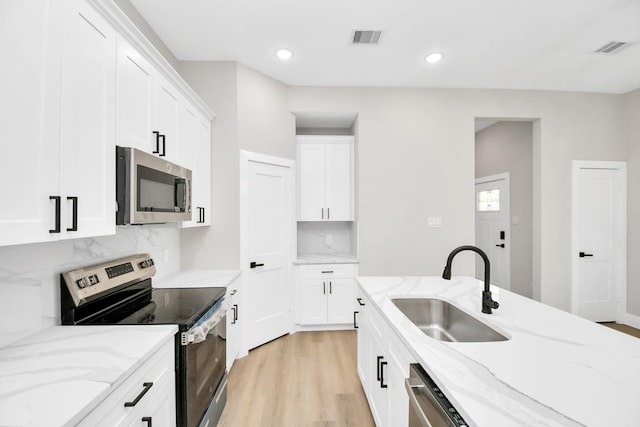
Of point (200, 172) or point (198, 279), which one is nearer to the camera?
point (198, 279)

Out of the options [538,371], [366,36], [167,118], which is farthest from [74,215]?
[366,36]

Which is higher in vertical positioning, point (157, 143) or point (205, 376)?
point (157, 143)

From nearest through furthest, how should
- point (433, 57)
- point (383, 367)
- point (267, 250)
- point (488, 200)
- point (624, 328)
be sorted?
point (383, 367), point (433, 57), point (267, 250), point (624, 328), point (488, 200)

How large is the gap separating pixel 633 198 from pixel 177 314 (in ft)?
17.4

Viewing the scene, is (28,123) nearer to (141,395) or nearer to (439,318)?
(141,395)

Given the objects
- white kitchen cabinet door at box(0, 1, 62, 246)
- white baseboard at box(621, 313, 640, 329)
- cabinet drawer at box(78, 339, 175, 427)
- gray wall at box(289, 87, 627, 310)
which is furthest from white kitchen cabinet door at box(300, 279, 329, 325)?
white baseboard at box(621, 313, 640, 329)

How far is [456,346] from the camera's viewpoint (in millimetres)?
1055

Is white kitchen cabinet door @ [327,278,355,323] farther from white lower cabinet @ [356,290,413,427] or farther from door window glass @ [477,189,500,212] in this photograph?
A: door window glass @ [477,189,500,212]

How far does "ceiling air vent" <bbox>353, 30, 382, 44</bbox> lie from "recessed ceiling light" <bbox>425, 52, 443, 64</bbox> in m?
0.63

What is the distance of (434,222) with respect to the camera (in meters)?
3.55

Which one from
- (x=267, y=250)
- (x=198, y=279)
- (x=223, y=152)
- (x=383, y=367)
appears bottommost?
(x=383, y=367)

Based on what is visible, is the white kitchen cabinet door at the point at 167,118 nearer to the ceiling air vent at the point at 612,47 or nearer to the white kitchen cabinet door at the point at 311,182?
the white kitchen cabinet door at the point at 311,182

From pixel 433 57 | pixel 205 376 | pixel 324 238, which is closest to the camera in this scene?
pixel 205 376

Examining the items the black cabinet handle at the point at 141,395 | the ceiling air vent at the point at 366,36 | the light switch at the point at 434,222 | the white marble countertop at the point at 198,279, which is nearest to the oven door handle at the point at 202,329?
the black cabinet handle at the point at 141,395
